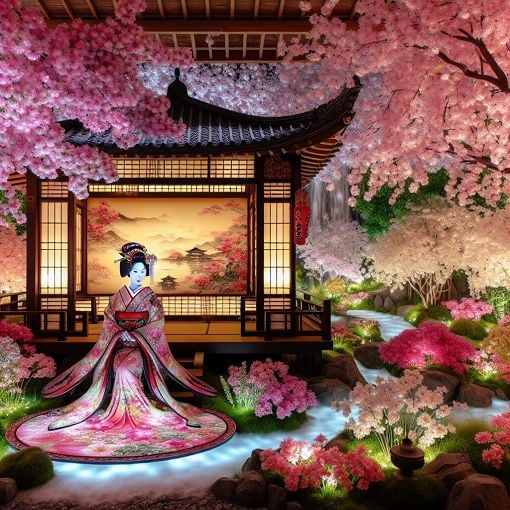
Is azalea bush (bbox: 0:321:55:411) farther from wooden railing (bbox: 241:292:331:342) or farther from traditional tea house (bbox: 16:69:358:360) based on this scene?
wooden railing (bbox: 241:292:331:342)

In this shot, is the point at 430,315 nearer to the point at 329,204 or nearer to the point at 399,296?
the point at 399,296

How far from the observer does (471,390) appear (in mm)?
9328

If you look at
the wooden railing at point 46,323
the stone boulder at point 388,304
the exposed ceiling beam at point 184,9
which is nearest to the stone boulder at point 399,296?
the stone boulder at point 388,304

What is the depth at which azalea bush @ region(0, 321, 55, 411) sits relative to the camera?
24.3ft

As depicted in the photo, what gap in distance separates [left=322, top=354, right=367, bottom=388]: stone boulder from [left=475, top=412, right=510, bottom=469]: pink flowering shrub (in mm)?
3955

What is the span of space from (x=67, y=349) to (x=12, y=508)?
494cm

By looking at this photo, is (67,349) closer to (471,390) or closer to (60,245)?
(60,245)

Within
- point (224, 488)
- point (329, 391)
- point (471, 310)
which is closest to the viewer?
point (224, 488)

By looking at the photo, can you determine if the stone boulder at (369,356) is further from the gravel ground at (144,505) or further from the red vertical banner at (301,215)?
the gravel ground at (144,505)

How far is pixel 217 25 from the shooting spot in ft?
22.9

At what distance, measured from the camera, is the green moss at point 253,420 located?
739 centimetres

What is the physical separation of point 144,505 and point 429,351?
733cm

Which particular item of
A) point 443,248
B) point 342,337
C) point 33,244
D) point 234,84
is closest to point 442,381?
point 342,337

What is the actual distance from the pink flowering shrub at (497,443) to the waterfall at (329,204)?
22215mm
